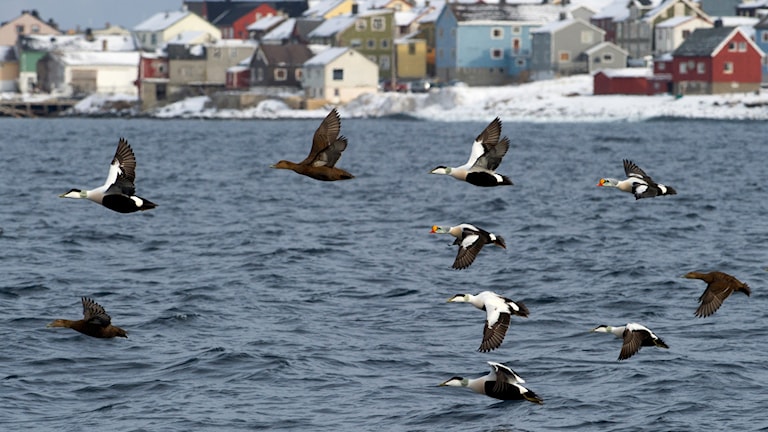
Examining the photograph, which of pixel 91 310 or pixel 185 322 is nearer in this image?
pixel 91 310

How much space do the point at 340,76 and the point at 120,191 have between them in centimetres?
12517

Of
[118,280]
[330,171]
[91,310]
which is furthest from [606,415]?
[118,280]

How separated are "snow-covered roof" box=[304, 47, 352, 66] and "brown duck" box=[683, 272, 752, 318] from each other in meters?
124

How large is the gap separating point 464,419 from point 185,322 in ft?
26.1

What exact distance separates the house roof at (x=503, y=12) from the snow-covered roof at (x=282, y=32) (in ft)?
78.7

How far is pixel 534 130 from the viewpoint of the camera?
11719 centimetres

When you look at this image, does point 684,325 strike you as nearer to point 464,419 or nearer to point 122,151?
point 464,419

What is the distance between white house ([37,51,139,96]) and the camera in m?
169

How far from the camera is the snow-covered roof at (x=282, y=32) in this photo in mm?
167500

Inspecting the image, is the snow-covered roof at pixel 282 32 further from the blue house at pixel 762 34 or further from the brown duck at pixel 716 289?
the brown duck at pixel 716 289

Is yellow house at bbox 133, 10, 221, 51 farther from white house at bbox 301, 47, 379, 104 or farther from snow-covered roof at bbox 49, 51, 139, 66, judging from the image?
white house at bbox 301, 47, 379, 104

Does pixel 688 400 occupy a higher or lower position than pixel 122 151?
lower

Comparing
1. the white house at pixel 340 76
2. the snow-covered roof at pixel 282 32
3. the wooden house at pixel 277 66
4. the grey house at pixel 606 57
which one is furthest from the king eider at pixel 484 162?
the snow-covered roof at pixel 282 32

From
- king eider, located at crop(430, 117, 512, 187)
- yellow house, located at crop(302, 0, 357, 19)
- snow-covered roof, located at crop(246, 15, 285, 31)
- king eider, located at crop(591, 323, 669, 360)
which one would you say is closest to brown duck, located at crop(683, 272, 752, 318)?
king eider, located at crop(591, 323, 669, 360)
